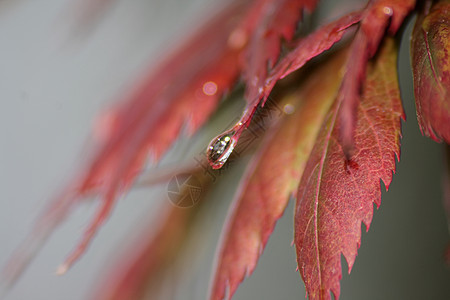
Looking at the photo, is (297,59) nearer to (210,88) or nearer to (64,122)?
(210,88)

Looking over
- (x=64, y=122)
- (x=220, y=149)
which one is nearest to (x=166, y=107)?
(x=220, y=149)

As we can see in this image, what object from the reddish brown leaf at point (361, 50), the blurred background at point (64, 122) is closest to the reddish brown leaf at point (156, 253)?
the reddish brown leaf at point (361, 50)

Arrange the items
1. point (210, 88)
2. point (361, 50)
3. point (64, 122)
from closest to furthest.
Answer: point (361, 50) → point (210, 88) → point (64, 122)

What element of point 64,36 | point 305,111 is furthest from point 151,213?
point 64,36

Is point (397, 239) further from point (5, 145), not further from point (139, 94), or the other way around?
point (5, 145)

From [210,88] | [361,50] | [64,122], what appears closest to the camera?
[361,50]

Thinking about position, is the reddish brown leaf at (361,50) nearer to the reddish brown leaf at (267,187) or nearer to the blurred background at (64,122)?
the reddish brown leaf at (267,187)
